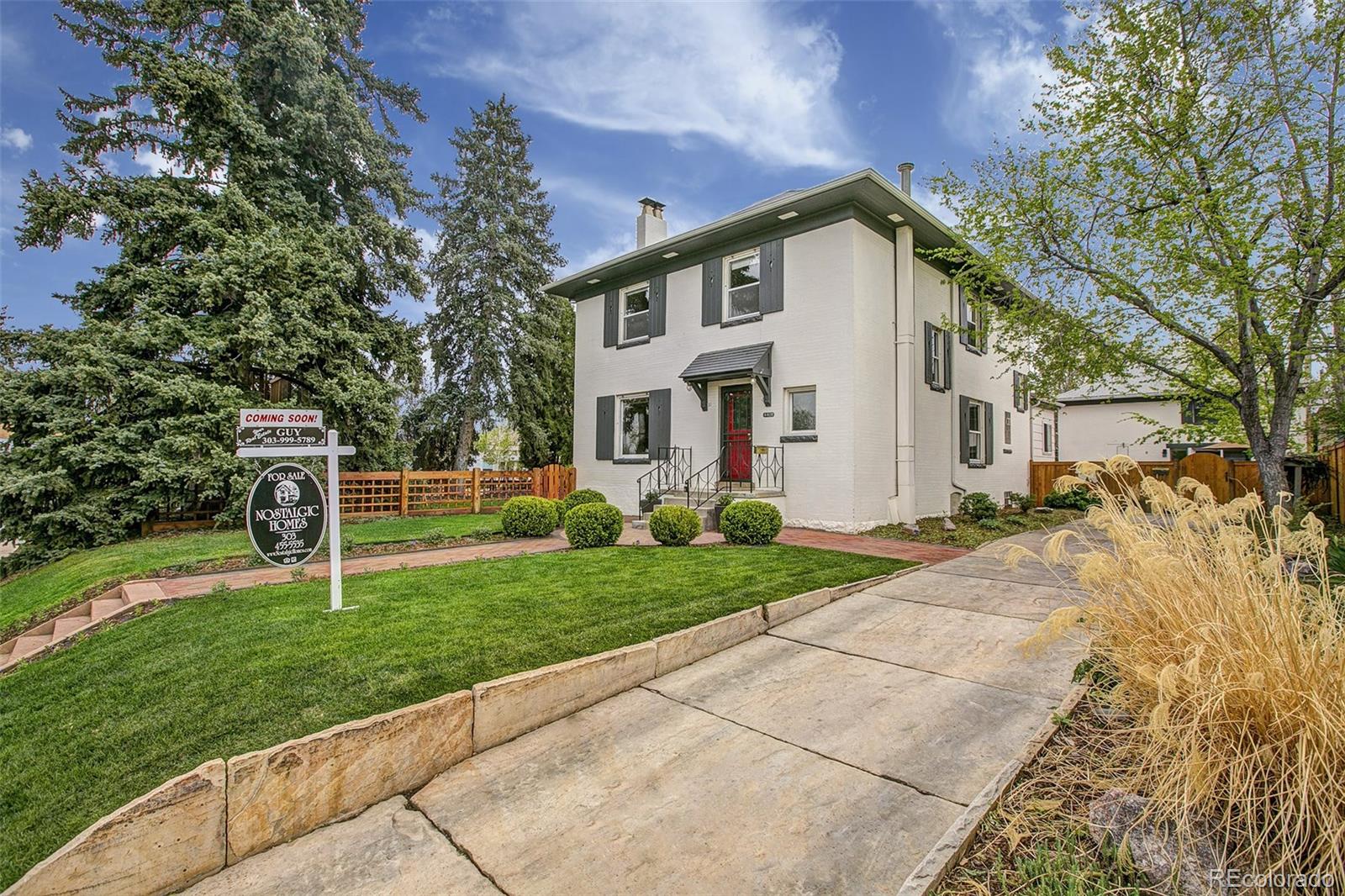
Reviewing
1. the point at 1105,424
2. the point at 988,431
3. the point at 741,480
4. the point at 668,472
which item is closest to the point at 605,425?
the point at 668,472

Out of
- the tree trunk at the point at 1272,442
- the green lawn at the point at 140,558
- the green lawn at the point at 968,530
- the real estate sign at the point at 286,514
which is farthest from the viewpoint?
the green lawn at the point at 968,530

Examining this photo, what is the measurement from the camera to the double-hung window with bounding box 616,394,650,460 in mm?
14156

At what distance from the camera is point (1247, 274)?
7.02 metres

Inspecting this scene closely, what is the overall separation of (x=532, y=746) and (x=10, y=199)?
51.6ft

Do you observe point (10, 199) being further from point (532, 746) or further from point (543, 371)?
point (532, 746)

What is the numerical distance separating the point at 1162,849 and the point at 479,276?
69.5ft

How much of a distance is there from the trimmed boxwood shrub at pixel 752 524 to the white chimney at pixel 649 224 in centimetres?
887

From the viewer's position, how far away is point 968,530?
10.7 metres

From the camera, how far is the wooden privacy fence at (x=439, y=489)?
Answer: 44.7 ft

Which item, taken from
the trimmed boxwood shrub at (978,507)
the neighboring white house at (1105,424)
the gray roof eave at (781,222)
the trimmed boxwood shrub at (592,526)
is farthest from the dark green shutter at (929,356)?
the neighboring white house at (1105,424)

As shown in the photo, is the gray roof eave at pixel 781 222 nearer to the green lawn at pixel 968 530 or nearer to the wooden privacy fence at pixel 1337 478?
the green lawn at pixel 968 530

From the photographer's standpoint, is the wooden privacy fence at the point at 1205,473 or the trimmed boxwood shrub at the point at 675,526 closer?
the trimmed boxwood shrub at the point at 675,526

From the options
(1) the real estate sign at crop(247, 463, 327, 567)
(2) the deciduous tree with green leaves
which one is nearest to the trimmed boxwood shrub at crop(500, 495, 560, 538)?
(1) the real estate sign at crop(247, 463, 327, 567)

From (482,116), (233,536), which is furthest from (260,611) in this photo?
(482,116)
